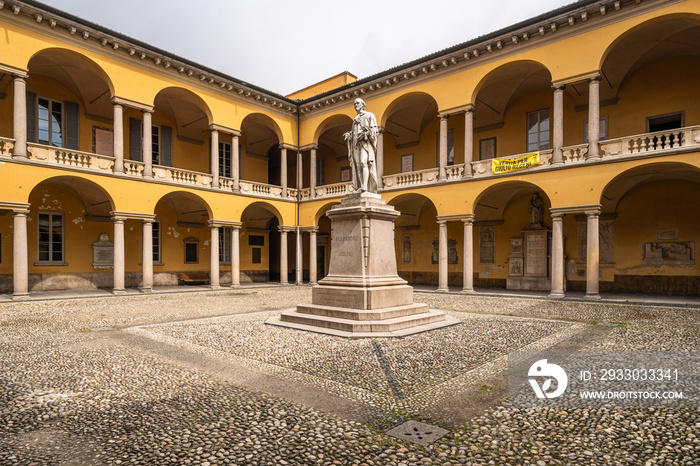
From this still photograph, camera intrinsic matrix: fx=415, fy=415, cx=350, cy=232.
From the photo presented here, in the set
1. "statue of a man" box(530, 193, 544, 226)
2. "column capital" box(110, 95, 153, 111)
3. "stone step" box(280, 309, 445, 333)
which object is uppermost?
"column capital" box(110, 95, 153, 111)

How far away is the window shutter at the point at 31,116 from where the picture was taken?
1680cm

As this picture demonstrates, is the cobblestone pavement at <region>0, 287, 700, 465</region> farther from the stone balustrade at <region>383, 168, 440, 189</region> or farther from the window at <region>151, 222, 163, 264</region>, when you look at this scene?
the window at <region>151, 222, 163, 264</region>

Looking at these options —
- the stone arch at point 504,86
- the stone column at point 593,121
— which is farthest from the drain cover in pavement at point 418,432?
the stone arch at point 504,86

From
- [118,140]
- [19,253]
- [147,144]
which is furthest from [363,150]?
[19,253]

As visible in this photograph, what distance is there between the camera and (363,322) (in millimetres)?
7660

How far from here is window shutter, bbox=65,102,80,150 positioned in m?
18.2

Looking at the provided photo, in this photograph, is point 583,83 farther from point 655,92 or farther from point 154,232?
point 154,232

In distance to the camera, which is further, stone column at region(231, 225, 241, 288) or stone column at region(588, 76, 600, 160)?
stone column at region(231, 225, 241, 288)

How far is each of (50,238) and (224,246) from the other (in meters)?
8.60

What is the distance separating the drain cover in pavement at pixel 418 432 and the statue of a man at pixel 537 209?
17814mm

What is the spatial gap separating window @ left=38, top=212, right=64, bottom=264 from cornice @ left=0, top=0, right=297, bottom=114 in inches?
295

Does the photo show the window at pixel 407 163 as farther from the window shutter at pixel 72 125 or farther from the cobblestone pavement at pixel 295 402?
the cobblestone pavement at pixel 295 402

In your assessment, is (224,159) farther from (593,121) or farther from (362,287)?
(593,121)

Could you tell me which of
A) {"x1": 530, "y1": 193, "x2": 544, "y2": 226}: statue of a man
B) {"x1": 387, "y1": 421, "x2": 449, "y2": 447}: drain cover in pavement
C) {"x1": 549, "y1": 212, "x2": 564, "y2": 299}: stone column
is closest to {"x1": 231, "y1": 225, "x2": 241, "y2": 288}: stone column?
{"x1": 549, "y1": 212, "x2": 564, "y2": 299}: stone column
